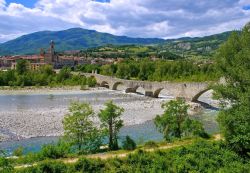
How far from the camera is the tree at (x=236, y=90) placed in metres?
25.1

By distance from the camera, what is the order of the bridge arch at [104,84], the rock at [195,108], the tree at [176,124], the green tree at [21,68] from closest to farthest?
1. the tree at [176,124]
2. the rock at [195,108]
3. the bridge arch at [104,84]
4. the green tree at [21,68]

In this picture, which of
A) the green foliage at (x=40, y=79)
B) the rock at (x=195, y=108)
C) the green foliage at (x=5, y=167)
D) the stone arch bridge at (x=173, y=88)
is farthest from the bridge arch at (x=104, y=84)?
the green foliage at (x=5, y=167)

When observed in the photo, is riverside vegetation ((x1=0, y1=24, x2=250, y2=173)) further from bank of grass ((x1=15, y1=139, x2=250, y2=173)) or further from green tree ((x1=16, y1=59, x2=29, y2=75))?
green tree ((x1=16, y1=59, x2=29, y2=75))

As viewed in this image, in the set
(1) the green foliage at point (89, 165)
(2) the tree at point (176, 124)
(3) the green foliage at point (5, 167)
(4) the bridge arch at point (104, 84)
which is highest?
(2) the tree at point (176, 124)

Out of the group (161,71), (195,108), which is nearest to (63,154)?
(195,108)

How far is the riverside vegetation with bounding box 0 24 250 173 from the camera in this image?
21609 millimetres

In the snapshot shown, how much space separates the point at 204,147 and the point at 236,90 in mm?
4547

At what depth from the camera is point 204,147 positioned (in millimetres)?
25328

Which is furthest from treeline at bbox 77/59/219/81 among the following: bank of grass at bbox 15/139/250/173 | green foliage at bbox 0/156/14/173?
green foliage at bbox 0/156/14/173

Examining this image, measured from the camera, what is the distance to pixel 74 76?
385ft

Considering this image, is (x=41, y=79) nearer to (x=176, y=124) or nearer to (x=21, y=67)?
(x=21, y=67)

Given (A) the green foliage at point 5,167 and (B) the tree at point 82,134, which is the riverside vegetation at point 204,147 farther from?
(B) the tree at point 82,134

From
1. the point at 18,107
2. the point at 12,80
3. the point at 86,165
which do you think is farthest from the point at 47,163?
the point at 12,80

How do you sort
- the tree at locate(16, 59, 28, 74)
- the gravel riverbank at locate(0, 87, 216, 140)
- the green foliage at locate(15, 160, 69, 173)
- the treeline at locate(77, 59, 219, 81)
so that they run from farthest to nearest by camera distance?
the tree at locate(16, 59, 28, 74), the treeline at locate(77, 59, 219, 81), the gravel riverbank at locate(0, 87, 216, 140), the green foliage at locate(15, 160, 69, 173)
